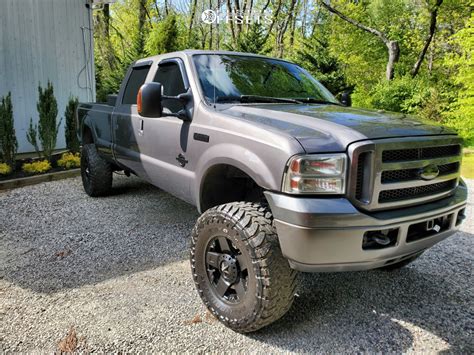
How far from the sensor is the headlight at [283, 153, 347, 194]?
2.14 metres

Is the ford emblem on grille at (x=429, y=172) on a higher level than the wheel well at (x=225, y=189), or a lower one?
higher

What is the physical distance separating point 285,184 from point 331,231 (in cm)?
36

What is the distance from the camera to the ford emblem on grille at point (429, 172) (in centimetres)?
237

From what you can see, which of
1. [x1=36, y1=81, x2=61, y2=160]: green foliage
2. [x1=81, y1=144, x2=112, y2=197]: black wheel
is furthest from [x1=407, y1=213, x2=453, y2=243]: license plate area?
[x1=36, y1=81, x2=61, y2=160]: green foliage

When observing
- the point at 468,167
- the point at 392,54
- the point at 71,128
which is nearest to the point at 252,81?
the point at 71,128

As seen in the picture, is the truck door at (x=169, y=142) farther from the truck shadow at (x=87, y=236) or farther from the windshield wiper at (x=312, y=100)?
the windshield wiper at (x=312, y=100)

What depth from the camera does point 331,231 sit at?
81.0 inches

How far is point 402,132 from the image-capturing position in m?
2.37

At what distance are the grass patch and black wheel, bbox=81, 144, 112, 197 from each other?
698cm

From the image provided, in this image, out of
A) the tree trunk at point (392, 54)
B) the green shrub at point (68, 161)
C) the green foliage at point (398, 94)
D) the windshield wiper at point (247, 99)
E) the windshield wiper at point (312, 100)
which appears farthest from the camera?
the tree trunk at point (392, 54)

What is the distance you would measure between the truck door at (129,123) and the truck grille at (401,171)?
8.56 feet

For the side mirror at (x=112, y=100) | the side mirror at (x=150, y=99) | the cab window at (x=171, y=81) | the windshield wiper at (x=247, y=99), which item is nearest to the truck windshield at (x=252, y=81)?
the windshield wiper at (x=247, y=99)

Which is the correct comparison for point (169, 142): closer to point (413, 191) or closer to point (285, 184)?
point (285, 184)

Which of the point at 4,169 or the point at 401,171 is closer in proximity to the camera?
the point at 401,171
